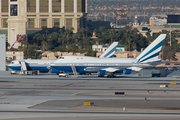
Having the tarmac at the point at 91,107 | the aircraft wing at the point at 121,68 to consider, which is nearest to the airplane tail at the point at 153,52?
the aircraft wing at the point at 121,68

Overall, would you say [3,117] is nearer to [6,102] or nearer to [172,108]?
[6,102]

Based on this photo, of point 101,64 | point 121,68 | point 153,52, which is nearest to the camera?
point 121,68

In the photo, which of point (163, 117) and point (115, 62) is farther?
point (115, 62)

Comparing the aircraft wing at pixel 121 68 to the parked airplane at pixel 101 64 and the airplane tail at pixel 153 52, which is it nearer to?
the parked airplane at pixel 101 64

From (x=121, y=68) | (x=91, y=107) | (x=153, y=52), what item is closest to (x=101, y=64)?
(x=121, y=68)

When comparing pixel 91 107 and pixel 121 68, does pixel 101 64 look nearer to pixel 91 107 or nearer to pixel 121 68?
pixel 121 68

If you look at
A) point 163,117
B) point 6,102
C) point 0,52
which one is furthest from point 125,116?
point 0,52

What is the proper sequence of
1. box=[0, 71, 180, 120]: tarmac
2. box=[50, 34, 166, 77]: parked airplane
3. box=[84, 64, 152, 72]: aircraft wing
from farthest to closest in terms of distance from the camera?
box=[50, 34, 166, 77]: parked airplane < box=[84, 64, 152, 72]: aircraft wing < box=[0, 71, 180, 120]: tarmac

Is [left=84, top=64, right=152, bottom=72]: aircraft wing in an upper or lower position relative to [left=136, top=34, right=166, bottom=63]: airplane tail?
lower

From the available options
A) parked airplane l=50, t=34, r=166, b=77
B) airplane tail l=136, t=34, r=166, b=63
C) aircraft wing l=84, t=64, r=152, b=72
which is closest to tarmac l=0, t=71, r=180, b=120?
aircraft wing l=84, t=64, r=152, b=72

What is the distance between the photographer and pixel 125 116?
30.6 metres

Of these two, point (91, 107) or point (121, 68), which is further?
point (121, 68)

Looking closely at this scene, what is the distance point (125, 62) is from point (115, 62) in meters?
2.37

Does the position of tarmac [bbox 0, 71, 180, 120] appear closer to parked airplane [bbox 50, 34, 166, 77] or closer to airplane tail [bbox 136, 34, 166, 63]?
parked airplane [bbox 50, 34, 166, 77]
